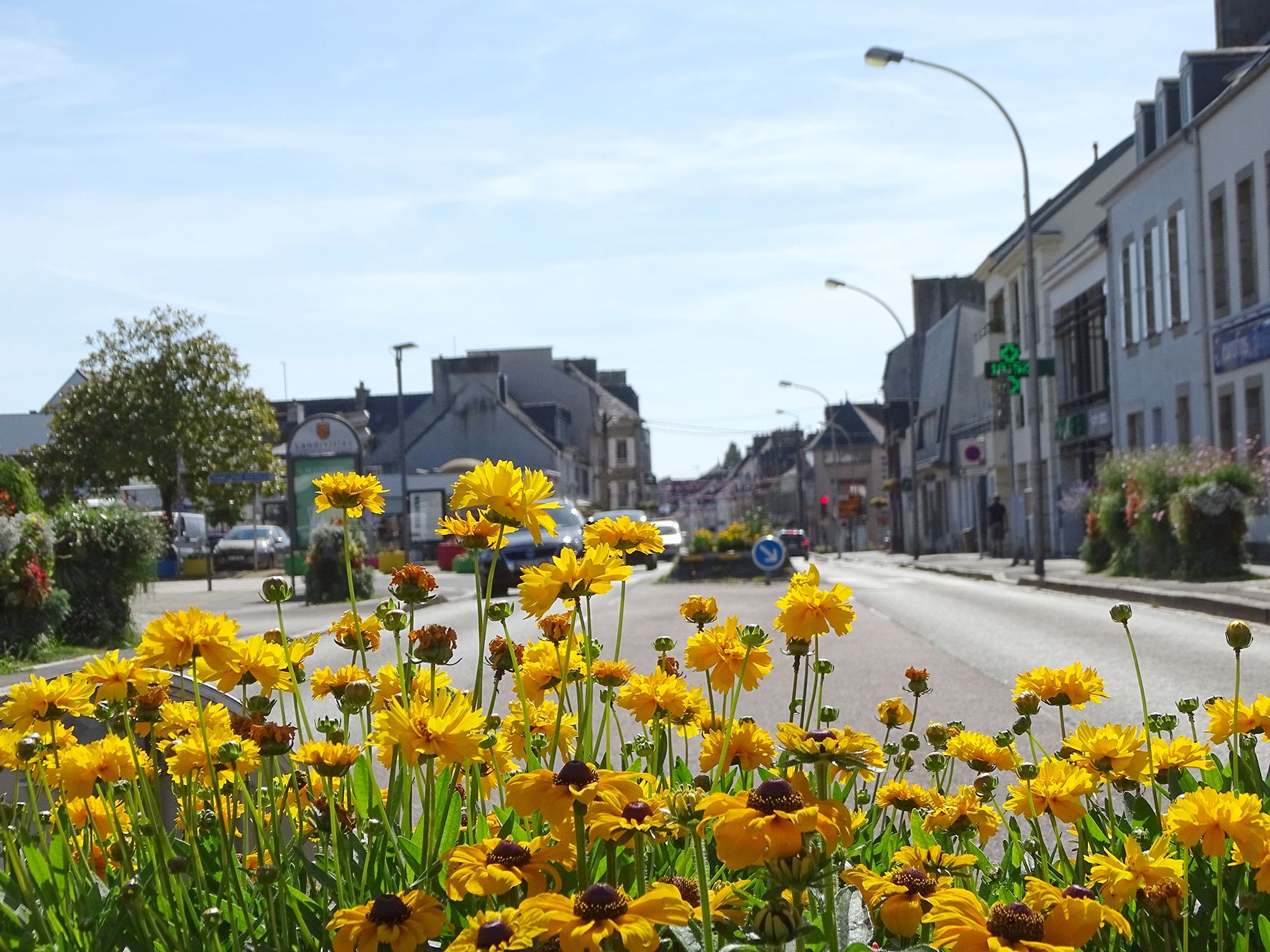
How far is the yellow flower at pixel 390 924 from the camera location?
1759 millimetres

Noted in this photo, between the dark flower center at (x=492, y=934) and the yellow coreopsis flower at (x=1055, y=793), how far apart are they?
1.22 metres

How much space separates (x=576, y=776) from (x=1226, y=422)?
29.6 meters

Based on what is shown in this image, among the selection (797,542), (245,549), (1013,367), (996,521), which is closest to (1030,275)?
(1013,367)

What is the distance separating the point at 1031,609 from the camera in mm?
19891

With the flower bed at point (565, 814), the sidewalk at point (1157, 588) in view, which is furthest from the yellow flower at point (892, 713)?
the sidewalk at point (1157, 588)

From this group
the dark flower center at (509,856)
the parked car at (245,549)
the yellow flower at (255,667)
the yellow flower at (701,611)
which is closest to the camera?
the dark flower center at (509,856)

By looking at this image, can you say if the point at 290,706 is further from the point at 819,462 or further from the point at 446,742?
the point at 819,462

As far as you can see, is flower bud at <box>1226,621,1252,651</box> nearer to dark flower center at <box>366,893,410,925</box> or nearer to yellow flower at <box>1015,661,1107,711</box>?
yellow flower at <box>1015,661,1107,711</box>

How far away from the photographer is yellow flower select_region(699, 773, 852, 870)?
5.24 feet

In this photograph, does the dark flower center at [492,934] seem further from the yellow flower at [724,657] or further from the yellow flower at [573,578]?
the yellow flower at [724,657]

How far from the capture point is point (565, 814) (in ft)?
6.02

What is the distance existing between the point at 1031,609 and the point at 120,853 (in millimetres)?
18478

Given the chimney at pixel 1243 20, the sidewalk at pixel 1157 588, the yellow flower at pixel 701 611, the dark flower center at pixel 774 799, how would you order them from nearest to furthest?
the dark flower center at pixel 774 799 < the yellow flower at pixel 701 611 < the sidewalk at pixel 1157 588 < the chimney at pixel 1243 20

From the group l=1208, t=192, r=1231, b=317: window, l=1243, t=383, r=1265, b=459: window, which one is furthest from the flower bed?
l=1208, t=192, r=1231, b=317: window
